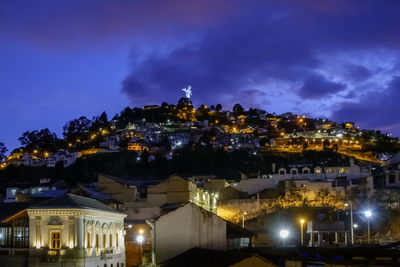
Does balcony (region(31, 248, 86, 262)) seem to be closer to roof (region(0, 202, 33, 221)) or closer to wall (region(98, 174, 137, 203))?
roof (region(0, 202, 33, 221))

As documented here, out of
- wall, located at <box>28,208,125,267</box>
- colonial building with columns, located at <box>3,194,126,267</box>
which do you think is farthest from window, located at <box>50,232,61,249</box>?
wall, located at <box>28,208,125,267</box>

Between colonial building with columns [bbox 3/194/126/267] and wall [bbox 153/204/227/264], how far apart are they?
6121mm

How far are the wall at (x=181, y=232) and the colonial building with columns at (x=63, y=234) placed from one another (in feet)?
20.1

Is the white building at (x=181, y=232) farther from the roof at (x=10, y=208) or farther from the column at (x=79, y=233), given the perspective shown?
the roof at (x=10, y=208)

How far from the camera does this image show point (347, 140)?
493ft

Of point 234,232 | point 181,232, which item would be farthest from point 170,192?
point 181,232

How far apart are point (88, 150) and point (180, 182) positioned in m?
102

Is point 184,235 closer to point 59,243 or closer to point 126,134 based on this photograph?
point 59,243

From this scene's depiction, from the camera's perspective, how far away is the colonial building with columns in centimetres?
4172

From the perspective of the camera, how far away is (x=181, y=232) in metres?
40.5

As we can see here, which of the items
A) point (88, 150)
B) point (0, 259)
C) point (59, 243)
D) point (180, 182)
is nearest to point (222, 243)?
point (59, 243)

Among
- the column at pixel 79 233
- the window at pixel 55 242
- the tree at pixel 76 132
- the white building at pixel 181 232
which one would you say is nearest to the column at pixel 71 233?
the column at pixel 79 233

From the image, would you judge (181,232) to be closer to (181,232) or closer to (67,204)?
(181,232)

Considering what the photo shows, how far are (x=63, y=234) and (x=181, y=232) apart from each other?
9.71 m
